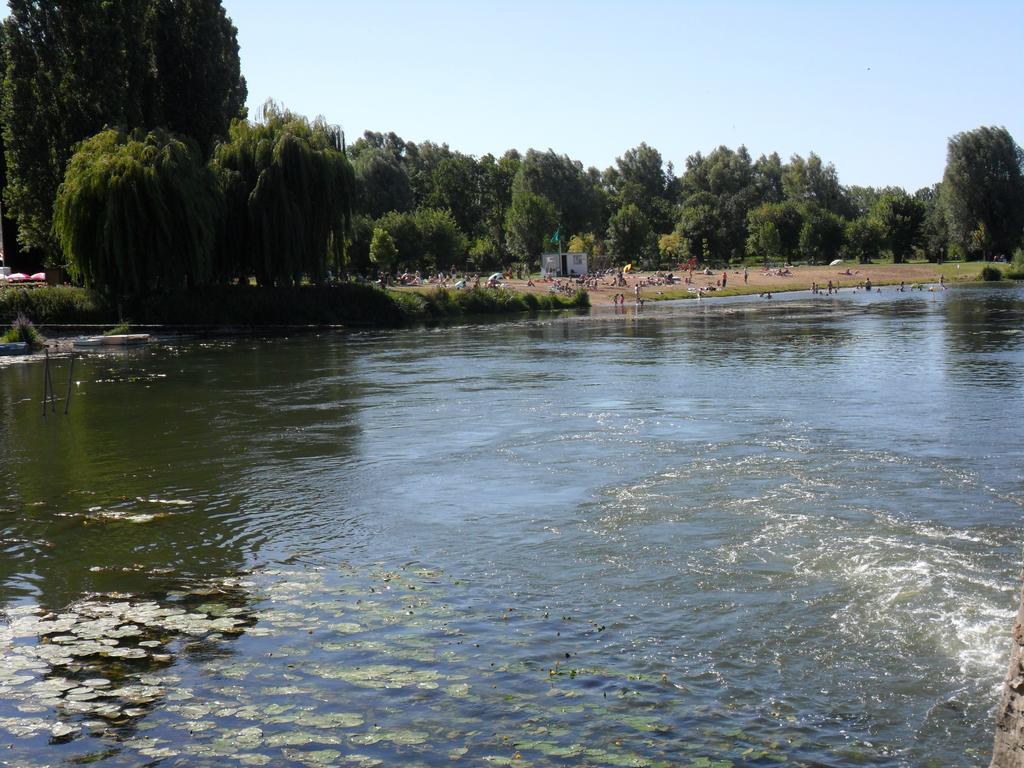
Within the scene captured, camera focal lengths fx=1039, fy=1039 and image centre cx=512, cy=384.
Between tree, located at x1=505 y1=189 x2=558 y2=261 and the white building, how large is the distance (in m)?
16.6

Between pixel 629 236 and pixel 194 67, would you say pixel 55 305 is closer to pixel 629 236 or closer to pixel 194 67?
pixel 194 67

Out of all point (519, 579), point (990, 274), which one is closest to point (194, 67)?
point (519, 579)

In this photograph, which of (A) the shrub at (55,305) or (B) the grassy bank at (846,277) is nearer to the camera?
(A) the shrub at (55,305)

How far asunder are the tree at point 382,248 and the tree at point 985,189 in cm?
8319

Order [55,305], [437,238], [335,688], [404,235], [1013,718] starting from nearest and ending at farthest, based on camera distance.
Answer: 1. [1013,718]
2. [335,688]
3. [55,305]
4. [404,235]
5. [437,238]

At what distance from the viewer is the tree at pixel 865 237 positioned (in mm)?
157625

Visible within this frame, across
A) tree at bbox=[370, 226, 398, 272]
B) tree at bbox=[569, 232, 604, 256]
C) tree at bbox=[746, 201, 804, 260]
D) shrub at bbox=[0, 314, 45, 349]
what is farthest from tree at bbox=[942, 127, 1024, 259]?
shrub at bbox=[0, 314, 45, 349]

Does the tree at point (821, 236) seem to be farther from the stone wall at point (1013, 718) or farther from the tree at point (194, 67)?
the stone wall at point (1013, 718)

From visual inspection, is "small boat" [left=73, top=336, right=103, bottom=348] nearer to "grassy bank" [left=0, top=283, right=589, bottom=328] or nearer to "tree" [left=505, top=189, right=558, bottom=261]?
"grassy bank" [left=0, top=283, right=589, bottom=328]

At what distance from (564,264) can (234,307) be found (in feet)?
234

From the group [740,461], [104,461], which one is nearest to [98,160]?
[104,461]

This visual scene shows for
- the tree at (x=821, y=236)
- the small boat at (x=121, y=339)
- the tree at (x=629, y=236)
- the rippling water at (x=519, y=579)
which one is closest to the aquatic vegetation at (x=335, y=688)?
the rippling water at (x=519, y=579)

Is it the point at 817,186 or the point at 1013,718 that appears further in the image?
the point at 817,186

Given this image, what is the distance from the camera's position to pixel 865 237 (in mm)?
157750
